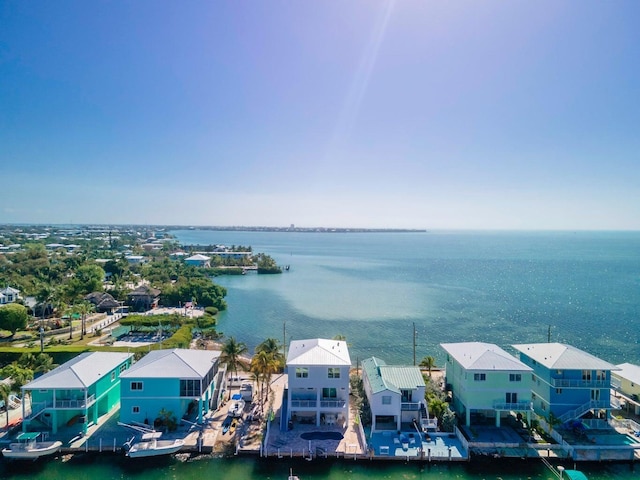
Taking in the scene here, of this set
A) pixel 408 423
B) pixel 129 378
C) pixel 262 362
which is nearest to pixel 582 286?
pixel 408 423

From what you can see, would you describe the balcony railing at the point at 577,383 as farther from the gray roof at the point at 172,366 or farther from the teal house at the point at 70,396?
the teal house at the point at 70,396

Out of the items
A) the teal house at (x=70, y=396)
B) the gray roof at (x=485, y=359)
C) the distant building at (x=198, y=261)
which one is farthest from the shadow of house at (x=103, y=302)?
the distant building at (x=198, y=261)

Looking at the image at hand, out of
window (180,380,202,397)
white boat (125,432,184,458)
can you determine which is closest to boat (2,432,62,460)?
white boat (125,432,184,458)

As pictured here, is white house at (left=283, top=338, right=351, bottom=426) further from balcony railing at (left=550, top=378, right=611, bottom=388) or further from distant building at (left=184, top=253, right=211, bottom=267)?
distant building at (left=184, top=253, right=211, bottom=267)

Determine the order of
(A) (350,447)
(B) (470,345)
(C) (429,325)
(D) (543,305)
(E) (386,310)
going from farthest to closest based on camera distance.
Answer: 1. (D) (543,305)
2. (E) (386,310)
3. (C) (429,325)
4. (B) (470,345)
5. (A) (350,447)

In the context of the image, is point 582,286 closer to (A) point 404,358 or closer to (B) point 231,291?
(A) point 404,358

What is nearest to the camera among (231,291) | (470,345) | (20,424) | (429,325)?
(20,424)
